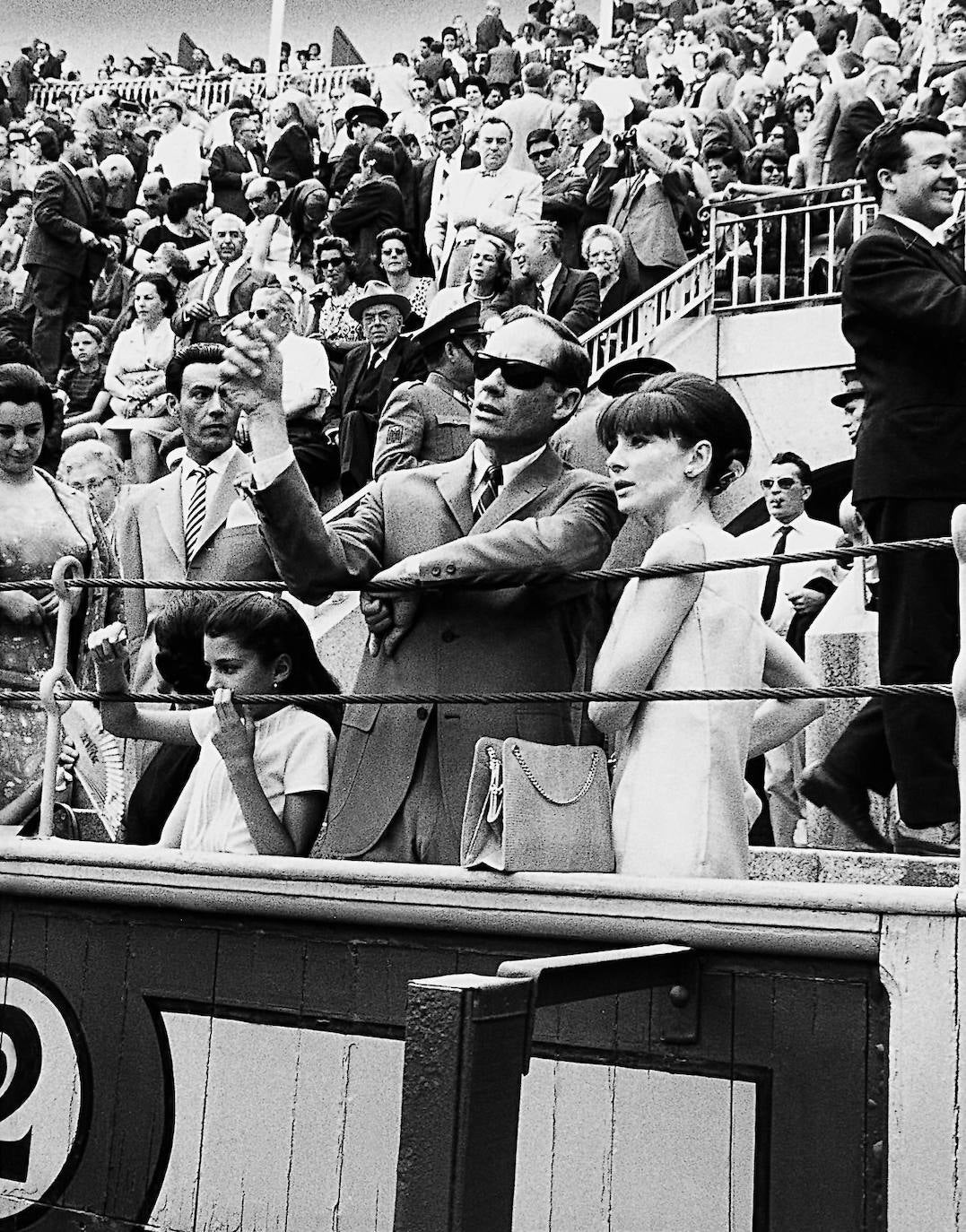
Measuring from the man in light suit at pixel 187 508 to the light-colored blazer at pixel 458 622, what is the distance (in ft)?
6.21

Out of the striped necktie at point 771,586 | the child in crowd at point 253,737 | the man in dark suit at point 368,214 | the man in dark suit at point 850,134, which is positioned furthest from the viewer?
the man in dark suit at point 368,214

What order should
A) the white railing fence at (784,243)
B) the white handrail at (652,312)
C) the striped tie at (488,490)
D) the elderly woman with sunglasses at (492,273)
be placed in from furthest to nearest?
Answer: the white railing fence at (784,243) → the white handrail at (652,312) → the elderly woman with sunglasses at (492,273) → the striped tie at (488,490)

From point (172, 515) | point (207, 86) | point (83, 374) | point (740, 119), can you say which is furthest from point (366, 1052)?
point (207, 86)

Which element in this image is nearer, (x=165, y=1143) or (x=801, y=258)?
(x=165, y=1143)

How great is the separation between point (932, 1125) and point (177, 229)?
41.2 feet

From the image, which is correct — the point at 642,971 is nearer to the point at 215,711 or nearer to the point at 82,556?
the point at 215,711

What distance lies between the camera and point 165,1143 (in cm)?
341

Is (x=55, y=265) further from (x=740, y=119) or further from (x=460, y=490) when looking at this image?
(x=460, y=490)

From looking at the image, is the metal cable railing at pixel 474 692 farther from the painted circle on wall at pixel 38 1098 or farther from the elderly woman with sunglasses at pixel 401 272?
the elderly woman with sunglasses at pixel 401 272

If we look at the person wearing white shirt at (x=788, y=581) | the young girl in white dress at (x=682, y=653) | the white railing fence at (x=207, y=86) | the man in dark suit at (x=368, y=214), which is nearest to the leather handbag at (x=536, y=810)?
the young girl in white dress at (x=682, y=653)

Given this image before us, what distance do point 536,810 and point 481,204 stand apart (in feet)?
31.1

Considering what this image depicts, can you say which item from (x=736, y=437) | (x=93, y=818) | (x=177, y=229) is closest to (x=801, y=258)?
(x=177, y=229)

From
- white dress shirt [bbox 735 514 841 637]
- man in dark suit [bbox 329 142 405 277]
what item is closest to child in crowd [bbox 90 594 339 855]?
white dress shirt [bbox 735 514 841 637]

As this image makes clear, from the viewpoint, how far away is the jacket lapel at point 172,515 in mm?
5746
